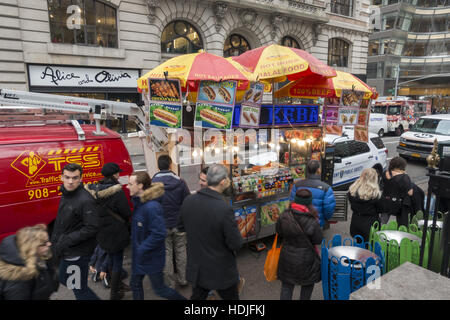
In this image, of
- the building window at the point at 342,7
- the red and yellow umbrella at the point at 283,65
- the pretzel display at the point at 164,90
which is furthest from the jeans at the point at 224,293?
the building window at the point at 342,7

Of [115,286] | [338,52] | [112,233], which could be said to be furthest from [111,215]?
[338,52]

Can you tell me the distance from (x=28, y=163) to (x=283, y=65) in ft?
15.5

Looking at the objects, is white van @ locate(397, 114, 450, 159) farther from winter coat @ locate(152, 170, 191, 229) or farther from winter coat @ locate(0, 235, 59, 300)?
winter coat @ locate(0, 235, 59, 300)

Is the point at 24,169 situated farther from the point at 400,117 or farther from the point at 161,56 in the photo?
the point at 400,117

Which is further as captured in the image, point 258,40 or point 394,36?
point 394,36

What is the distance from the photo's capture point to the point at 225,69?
4895 mm

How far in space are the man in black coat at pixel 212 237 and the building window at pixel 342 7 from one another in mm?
27912

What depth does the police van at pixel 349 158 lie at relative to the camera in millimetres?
8344

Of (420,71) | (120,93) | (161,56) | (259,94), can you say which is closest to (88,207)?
(259,94)

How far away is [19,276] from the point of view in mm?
2143

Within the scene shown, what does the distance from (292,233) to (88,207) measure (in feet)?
7.68

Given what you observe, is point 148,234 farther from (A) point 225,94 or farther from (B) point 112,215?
(A) point 225,94

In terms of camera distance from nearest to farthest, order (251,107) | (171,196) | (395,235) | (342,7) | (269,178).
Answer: (395,235), (171,196), (251,107), (269,178), (342,7)

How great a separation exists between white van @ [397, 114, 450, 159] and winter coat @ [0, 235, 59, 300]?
14.5 m
